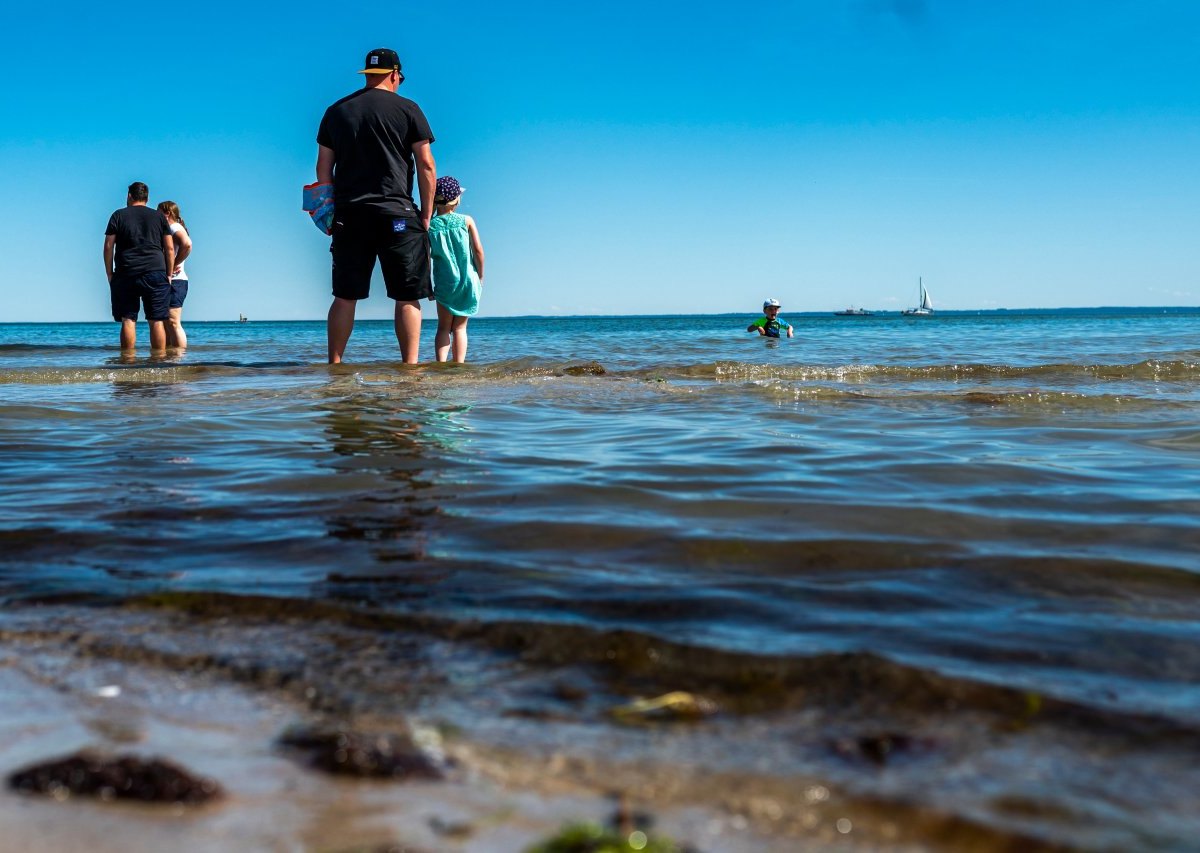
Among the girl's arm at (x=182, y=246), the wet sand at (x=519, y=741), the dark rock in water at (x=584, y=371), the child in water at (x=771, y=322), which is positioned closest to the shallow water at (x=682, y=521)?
the wet sand at (x=519, y=741)

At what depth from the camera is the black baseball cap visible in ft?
22.9

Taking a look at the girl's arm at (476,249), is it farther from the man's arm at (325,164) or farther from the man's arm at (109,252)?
the man's arm at (109,252)

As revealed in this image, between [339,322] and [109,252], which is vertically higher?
[109,252]

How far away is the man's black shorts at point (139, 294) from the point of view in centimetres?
1059

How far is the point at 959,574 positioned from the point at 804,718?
0.95 metres

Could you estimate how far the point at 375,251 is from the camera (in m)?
7.23

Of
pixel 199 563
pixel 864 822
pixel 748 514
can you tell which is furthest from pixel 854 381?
pixel 864 822

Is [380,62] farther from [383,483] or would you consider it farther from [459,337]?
[383,483]

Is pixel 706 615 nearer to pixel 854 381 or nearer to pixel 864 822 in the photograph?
pixel 864 822

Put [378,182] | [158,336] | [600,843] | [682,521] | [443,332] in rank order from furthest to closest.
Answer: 1. [158,336]
2. [443,332]
3. [378,182]
4. [682,521]
5. [600,843]

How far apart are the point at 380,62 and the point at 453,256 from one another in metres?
1.96

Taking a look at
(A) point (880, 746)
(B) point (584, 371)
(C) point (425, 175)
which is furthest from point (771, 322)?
(A) point (880, 746)

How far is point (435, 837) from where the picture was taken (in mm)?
1052

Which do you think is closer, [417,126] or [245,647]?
[245,647]
